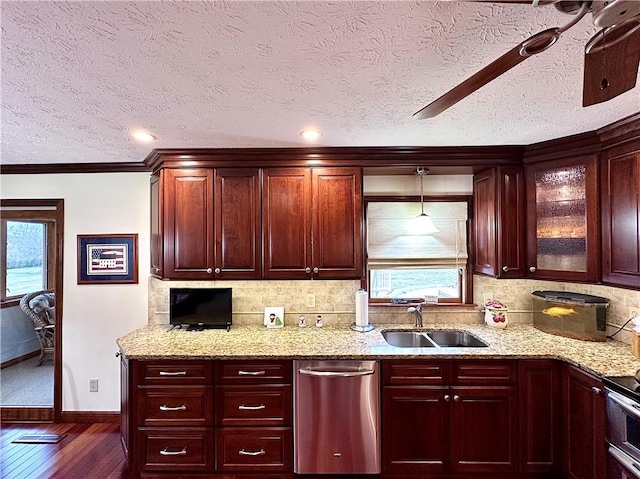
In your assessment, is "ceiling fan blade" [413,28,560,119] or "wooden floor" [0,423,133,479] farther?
"wooden floor" [0,423,133,479]

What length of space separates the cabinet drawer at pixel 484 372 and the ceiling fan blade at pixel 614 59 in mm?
1788

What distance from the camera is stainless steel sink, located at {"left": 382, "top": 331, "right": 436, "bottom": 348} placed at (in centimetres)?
294

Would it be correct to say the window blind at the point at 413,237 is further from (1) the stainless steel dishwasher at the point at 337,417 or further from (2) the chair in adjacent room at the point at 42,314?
(2) the chair in adjacent room at the point at 42,314

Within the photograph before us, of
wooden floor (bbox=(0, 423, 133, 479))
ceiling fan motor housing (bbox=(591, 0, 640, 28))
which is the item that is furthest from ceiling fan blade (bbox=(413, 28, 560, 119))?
wooden floor (bbox=(0, 423, 133, 479))

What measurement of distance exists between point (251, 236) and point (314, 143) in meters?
0.89

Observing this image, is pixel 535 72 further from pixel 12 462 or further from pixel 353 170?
pixel 12 462

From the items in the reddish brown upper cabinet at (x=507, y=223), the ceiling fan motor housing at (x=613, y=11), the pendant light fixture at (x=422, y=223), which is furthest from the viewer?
the pendant light fixture at (x=422, y=223)

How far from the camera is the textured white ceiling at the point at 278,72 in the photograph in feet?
3.87

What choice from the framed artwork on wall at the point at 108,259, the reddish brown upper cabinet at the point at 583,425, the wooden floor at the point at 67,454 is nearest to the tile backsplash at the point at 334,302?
the framed artwork on wall at the point at 108,259

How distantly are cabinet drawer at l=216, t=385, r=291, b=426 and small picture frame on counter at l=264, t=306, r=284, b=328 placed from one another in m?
0.69

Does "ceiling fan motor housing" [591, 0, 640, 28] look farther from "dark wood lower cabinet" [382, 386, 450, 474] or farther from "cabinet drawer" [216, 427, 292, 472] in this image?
"cabinet drawer" [216, 427, 292, 472]

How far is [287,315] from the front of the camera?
3.08 m

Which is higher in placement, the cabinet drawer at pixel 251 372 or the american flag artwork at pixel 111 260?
the american flag artwork at pixel 111 260

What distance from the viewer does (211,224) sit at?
2.79 metres
